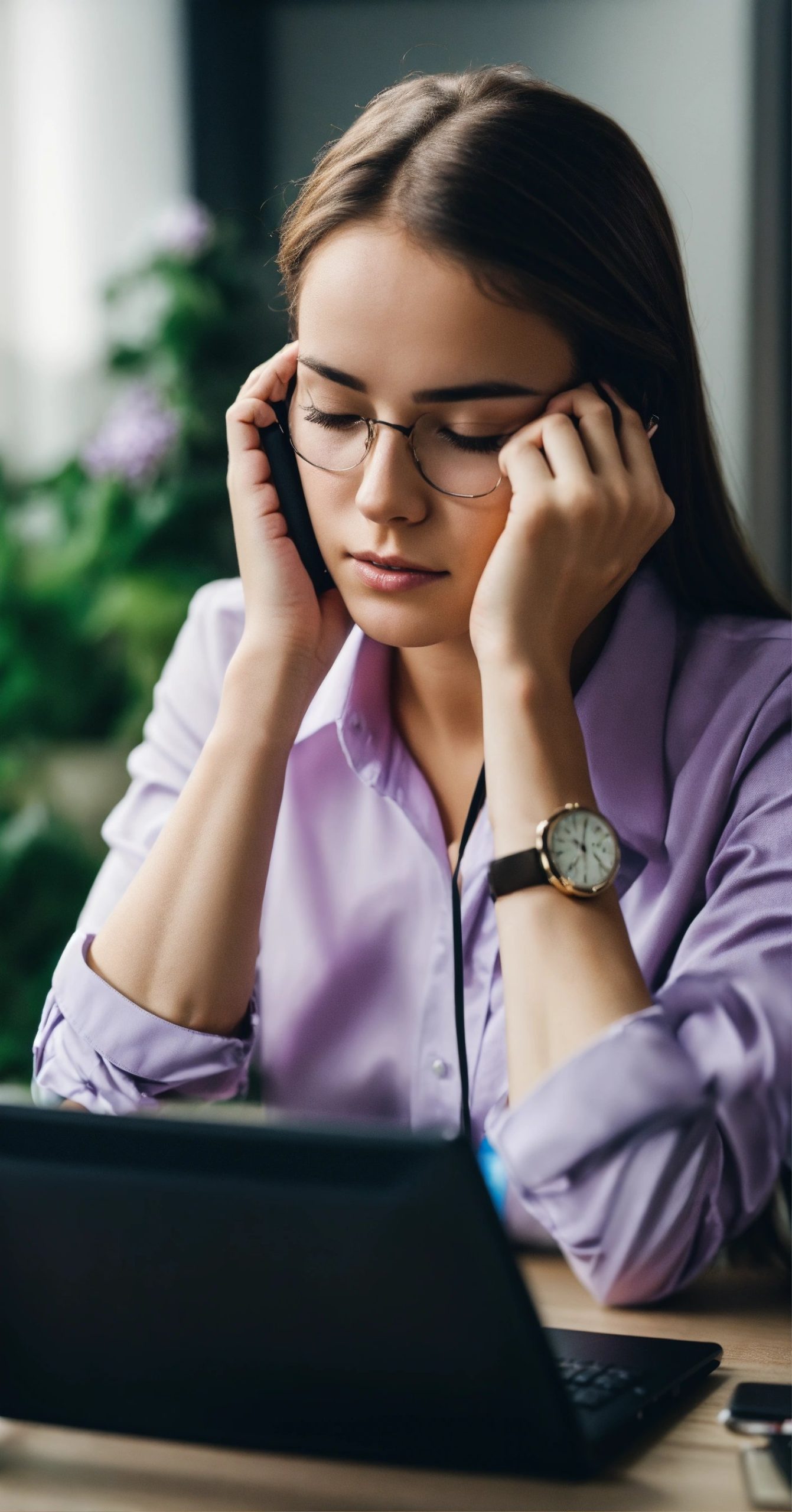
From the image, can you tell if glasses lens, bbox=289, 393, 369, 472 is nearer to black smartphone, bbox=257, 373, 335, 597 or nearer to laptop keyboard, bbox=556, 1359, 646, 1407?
black smartphone, bbox=257, 373, 335, 597

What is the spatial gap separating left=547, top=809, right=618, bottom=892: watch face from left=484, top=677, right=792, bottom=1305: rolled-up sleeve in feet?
0.30

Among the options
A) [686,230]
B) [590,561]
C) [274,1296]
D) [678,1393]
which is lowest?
[678,1393]

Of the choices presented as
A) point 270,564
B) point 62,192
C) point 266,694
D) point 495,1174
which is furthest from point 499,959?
point 62,192

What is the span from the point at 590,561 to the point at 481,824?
28 cm

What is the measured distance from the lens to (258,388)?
141 cm

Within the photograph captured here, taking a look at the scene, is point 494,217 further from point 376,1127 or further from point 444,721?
point 376,1127

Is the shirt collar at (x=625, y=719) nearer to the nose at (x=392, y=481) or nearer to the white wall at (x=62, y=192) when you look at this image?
the nose at (x=392, y=481)

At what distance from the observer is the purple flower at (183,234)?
9.07 feet

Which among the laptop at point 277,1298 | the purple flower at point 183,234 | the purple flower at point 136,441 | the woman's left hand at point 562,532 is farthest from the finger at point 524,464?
the purple flower at point 183,234

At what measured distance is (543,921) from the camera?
1052 millimetres

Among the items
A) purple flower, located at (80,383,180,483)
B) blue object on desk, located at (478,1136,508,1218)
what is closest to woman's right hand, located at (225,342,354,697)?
blue object on desk, located at (478,1136,508,1218)

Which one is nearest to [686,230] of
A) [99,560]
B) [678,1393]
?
[99,560]

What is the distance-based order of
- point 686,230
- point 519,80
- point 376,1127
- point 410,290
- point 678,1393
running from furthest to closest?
point 686,230 < point 519,80 < point 410,290 < point 678,1393 < point 376,1127

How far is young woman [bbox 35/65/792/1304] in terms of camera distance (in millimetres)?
1053
